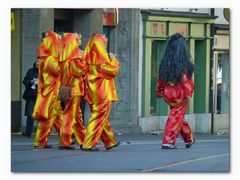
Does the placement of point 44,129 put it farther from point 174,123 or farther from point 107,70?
point 174,123

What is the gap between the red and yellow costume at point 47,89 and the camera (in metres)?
19.6

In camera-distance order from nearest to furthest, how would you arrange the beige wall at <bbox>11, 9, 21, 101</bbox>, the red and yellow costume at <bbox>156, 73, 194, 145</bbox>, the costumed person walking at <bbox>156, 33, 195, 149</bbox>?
the beige wall at <bbox>11, 9, 21, 101</bbox> < the costumed person walking at <bbox>156, 33, 195, 149</bbox> < the red and yellow costume at <bbox>156, 73, 194, 145</bbox>

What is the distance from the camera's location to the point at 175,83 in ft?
64.8

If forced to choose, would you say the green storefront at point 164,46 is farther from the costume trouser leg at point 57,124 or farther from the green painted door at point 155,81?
the costume trouser leg at point 57,124

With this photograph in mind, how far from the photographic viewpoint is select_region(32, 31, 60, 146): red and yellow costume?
773 inches

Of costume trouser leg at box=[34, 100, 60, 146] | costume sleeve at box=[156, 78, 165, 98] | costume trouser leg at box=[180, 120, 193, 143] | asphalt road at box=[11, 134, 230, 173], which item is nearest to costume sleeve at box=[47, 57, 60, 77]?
costume trouser leg at box=[34, 100, 60, 146]

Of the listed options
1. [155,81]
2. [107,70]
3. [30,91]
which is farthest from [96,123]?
[155,81]

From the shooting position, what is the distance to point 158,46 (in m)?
20.9

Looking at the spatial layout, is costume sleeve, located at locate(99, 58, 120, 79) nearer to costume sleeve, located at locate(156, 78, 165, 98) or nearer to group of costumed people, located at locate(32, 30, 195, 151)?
group of costumed people, located at locate(32, 30, 195, 151)

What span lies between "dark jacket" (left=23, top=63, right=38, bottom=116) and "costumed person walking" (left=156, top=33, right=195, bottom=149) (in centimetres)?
152

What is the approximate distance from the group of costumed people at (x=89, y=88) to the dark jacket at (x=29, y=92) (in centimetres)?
14
